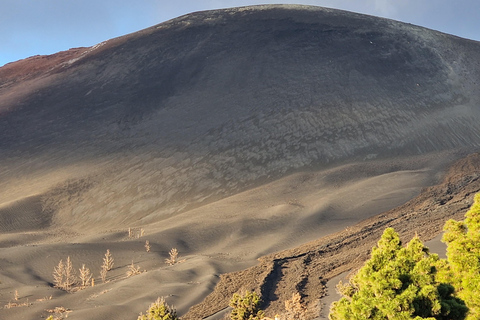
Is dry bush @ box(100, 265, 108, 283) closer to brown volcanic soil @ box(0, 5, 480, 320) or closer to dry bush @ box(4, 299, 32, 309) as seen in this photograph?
brown volcanic soil @ box(0, 5, 480, 320)

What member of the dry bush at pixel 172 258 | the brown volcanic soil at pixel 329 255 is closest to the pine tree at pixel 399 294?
the brown volcanic soil at pixel 329 255

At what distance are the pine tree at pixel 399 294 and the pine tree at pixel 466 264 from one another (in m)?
1.43

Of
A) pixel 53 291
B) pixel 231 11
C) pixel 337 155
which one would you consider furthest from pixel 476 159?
pixel 231 11

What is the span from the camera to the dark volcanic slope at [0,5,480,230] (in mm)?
36281

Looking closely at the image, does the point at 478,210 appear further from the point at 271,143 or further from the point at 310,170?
the point at 271,143

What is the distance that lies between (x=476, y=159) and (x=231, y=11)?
3768cm

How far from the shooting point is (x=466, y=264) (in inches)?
326

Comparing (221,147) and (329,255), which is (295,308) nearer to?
(329,255)

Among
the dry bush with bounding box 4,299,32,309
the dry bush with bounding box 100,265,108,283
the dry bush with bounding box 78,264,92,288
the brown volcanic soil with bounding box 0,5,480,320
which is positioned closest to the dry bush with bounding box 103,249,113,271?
the dry bush with bounding box 100,265,108,283

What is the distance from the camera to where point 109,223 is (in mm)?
31422

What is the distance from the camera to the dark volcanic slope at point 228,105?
36.3m

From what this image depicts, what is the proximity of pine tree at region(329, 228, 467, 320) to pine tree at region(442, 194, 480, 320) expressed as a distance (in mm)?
1435

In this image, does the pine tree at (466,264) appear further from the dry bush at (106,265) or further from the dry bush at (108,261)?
the dry bush at (108,261)

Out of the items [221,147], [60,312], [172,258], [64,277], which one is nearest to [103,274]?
[64,277]
